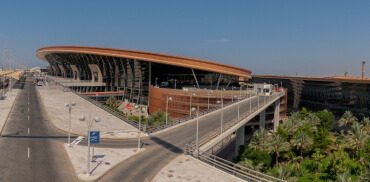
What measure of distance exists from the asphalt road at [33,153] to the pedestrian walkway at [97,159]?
52cm

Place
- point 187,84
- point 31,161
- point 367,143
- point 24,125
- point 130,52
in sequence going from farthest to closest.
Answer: point 187,84
point 130,52
point 367,143
point 24,125
point 31,161

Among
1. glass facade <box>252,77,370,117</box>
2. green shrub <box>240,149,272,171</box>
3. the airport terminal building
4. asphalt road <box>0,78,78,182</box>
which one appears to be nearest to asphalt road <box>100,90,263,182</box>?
asphalt road <box>0,78,78,182</box>

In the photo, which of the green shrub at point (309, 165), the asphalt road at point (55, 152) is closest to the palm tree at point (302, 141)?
the green shrub at point (309, 165)

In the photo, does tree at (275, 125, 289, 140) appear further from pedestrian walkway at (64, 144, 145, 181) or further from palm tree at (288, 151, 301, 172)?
pedestrian walkway at (64, 144, 145, 181)

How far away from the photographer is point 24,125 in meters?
31.0

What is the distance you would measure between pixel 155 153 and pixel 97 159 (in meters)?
4.96

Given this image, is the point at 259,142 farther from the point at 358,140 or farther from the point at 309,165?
the point at 358,140

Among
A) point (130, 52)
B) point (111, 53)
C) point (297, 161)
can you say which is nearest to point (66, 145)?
point (297, 161)

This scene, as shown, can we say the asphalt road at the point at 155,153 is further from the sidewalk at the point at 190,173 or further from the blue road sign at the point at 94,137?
the blue road sign at the point at 94,137

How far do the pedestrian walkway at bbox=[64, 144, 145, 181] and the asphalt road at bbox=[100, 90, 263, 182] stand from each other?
24.8 inches

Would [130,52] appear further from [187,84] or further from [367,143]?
[367,143]

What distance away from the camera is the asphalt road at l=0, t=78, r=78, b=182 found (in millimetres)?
16844

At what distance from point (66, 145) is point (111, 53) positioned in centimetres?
4904

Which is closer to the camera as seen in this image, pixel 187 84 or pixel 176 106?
pixel 176 106
